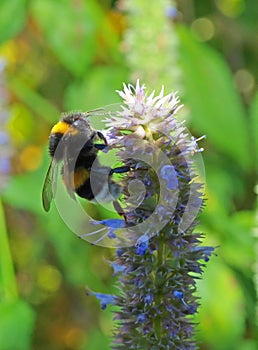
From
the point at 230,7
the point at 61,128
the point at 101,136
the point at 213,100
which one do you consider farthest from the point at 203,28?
the point at 101,136

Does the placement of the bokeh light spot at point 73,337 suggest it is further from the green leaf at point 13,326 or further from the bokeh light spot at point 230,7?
the bokeh light spot at point 230,7

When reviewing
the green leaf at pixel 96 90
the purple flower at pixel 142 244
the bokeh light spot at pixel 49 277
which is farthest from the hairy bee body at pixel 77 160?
the bokeh light spot at pixel 49 277

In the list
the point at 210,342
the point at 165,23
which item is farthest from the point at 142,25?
the point at 210,342

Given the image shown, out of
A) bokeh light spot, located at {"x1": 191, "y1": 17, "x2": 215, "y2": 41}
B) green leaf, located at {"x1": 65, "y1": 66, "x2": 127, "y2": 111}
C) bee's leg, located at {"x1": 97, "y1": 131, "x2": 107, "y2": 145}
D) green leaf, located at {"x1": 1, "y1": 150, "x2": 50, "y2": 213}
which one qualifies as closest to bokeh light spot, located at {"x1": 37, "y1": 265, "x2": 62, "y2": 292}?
green leaf, located at {"x1": 1, "y1": 150, "x2": 50, "y2": 213}

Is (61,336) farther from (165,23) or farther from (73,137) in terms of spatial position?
(73,137)

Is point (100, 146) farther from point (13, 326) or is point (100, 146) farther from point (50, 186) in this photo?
point (13, 326)

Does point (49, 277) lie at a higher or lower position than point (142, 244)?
higher
